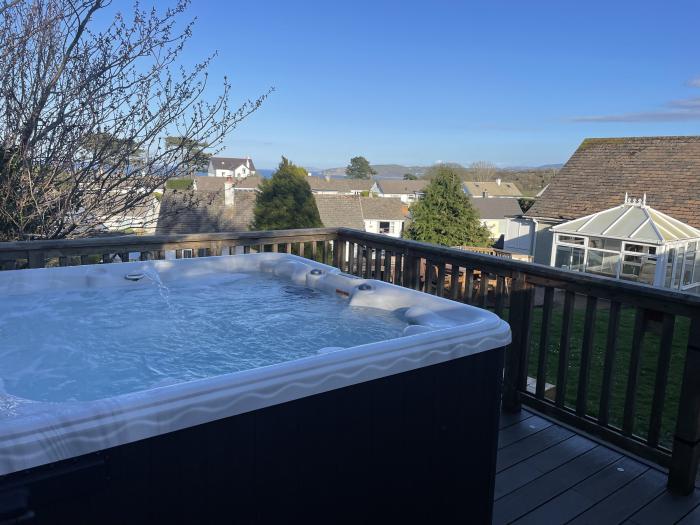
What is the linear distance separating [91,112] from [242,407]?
375 centimetres

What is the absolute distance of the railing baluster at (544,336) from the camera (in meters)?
2.54

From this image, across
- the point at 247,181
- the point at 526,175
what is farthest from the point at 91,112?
the point at 526,175

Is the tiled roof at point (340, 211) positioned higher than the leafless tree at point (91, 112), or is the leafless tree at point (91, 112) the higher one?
the leafless tree at point (91, 112)

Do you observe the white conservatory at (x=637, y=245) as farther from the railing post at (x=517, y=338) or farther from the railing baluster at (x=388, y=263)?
the railing post at (x=517, y=338)

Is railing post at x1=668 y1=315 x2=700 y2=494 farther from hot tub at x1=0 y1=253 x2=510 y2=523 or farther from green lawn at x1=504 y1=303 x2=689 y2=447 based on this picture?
hot tub at x1=0 y1=253 x2=510 y2=523

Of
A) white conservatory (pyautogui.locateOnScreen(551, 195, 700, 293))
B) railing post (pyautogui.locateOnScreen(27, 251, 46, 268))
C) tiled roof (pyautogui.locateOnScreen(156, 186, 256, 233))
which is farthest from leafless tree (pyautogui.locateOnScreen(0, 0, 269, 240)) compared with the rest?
white conservatory (pyautogui.locateOnScreen(551, 195, 700, 293))

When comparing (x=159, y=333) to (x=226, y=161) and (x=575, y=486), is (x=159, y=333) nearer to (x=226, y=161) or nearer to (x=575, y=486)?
(x=575, y=486)

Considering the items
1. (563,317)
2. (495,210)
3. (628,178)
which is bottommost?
(495,210)

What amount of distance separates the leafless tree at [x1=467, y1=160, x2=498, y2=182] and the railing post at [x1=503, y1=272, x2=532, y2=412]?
48.1 m

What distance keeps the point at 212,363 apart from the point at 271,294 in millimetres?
1072

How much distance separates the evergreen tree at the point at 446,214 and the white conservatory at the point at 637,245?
341 cm

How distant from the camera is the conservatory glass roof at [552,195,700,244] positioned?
11.8 metres

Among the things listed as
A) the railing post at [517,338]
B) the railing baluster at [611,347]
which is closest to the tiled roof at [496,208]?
the railing post at [517,338]

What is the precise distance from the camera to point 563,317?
2467 mm
